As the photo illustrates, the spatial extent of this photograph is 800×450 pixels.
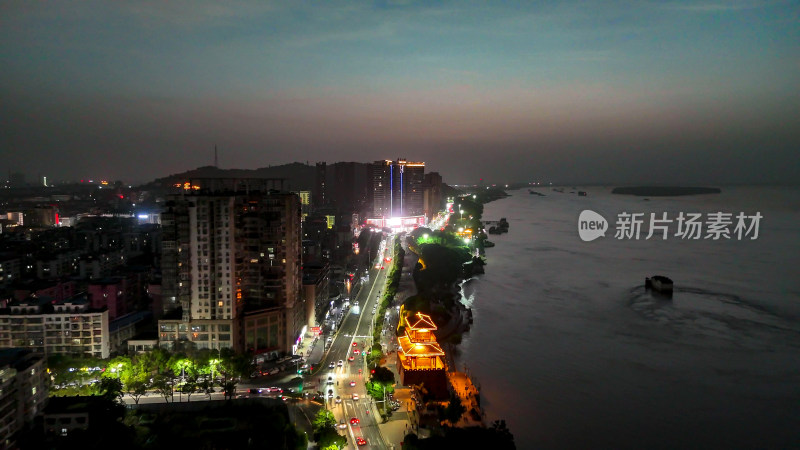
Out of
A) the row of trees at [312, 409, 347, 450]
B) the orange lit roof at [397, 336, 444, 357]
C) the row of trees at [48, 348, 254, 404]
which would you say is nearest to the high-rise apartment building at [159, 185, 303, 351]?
the row of trees at [48, 348, 254, 404]

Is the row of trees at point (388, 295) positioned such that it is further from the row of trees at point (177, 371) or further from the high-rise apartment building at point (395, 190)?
the high-rise apartment building at point (395, 190)

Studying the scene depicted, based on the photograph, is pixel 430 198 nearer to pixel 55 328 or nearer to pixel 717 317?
pixel 717 317

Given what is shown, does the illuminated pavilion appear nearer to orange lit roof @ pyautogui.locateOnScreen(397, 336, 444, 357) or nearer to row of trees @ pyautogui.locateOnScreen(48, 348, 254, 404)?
orange lit roof @ pyautogui.locateOnScreen(397, 336, 444, 357)

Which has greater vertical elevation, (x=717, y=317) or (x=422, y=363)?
(x=422, y=363)

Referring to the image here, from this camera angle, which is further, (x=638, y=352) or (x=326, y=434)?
(x=638, y=352)

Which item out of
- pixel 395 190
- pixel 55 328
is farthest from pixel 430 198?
pixel 55 328

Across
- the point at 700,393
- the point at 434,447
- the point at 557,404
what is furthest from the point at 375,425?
the point at 700,393

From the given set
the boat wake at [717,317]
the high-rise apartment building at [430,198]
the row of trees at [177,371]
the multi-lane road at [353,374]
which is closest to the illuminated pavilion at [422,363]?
the multi-lane road at [353,374]
